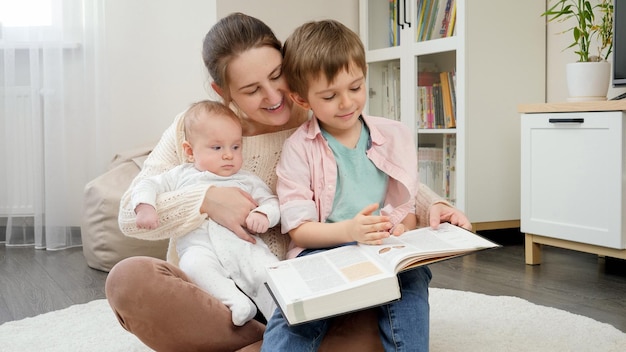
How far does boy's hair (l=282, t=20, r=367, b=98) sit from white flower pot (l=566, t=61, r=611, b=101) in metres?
1.61

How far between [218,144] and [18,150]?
2.45 m

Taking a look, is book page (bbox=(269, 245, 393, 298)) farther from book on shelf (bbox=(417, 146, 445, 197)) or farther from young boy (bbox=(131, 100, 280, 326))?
book on shelf (bbox=(417, 146, 445, 197))

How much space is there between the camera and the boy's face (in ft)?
4.47

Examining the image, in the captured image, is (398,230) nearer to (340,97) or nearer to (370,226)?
(370,226)

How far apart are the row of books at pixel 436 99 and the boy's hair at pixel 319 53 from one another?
192 centimetres

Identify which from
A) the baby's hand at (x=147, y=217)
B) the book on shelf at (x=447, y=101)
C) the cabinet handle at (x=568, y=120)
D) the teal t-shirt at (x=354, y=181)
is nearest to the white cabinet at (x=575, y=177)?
the cabinet handle at (x=568, y=120)

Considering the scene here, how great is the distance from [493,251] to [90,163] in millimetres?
1965

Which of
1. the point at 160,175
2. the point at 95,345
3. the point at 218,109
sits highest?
the point at 218,109

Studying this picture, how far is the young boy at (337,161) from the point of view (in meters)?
1.33

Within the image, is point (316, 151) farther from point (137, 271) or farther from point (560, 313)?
point (560, 313)

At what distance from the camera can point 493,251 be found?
121 inches

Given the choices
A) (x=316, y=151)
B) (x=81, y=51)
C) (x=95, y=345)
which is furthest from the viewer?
(x=81, y=51)

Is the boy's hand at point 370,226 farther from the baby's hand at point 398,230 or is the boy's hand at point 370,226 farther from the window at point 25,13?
the window at point 25,13

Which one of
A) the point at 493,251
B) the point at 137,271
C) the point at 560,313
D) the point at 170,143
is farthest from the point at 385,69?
the point at 137,271
